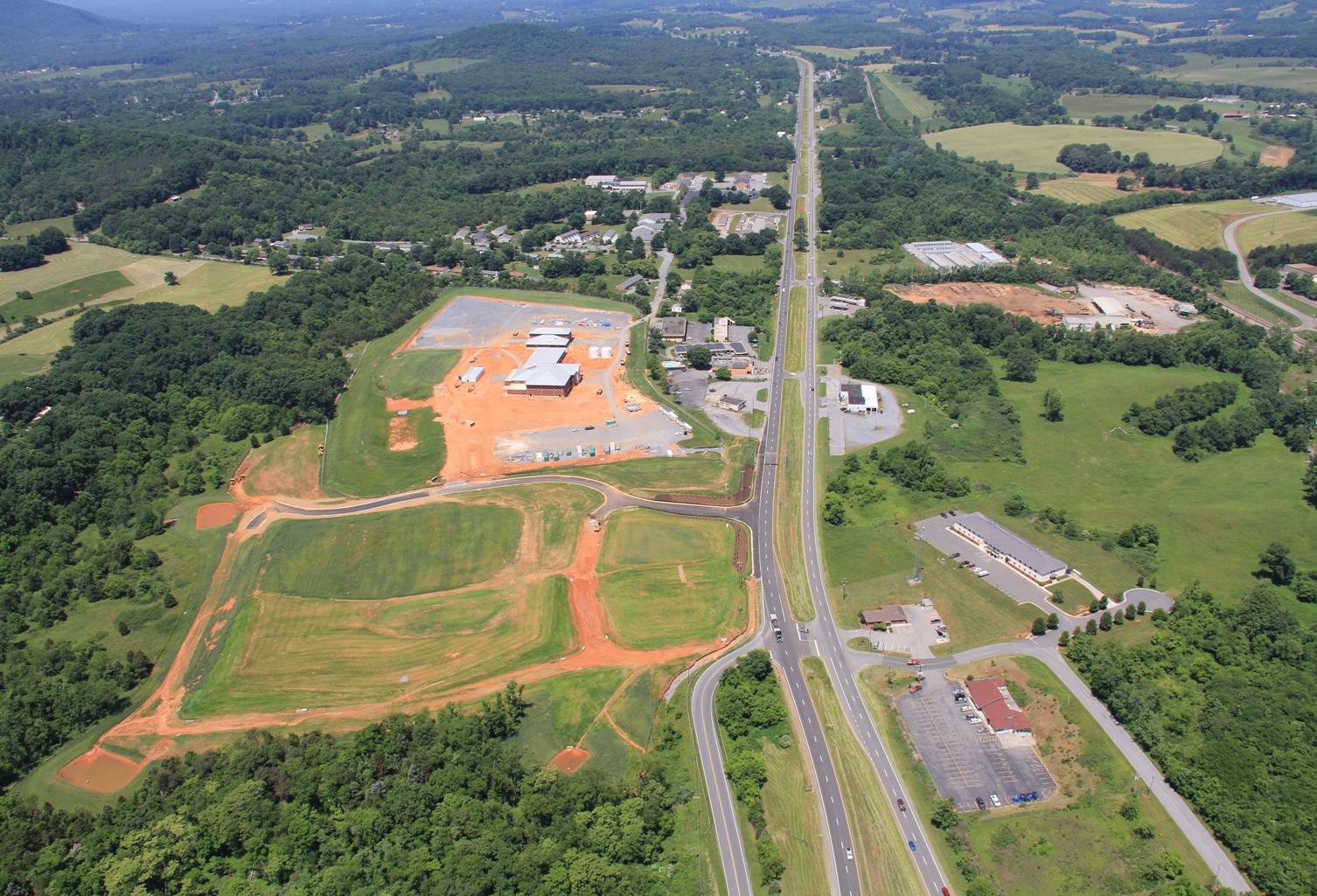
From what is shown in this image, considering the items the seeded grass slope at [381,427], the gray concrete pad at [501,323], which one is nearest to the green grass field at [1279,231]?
the gray concrete pad at [501,323]

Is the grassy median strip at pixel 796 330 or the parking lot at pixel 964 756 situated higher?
the grassy median strip at pixel 796 330

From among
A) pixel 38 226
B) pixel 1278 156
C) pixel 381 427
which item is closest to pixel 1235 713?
pixel 381 427

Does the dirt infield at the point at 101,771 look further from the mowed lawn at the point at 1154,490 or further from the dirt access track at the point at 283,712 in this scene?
the mowed lawn at the point at 1154,490

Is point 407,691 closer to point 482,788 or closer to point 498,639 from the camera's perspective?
point 498,639

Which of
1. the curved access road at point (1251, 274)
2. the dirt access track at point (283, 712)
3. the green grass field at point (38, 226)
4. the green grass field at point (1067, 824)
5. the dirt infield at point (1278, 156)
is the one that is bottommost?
the dirt access track at point (283, 712)

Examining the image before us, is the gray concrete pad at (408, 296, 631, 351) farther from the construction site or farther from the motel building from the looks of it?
the motel building

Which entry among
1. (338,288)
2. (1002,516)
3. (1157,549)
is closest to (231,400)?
(338,288)

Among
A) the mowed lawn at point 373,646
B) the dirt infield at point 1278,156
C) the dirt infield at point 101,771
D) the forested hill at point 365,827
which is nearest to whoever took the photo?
the forested hill at point 365,827
